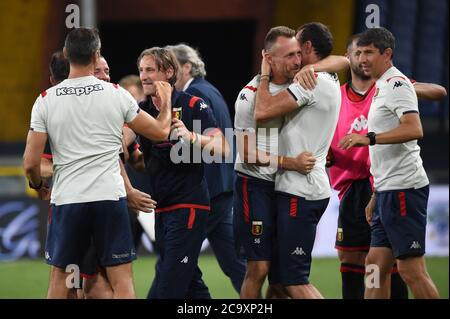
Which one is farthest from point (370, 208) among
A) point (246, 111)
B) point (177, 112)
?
point (177, 112)

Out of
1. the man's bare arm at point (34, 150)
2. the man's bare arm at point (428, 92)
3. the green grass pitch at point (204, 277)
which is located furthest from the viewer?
the green grass pitch at point (204, 277)

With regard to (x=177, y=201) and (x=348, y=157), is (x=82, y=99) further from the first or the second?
(x=348, y=157)

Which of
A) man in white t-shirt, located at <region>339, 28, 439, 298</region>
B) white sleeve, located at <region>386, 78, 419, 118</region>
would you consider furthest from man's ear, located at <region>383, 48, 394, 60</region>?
white sleeve, located at <region>386, 78, 419, 118</region>

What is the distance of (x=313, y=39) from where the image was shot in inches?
249

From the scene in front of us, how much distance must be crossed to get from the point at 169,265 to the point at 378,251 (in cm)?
142

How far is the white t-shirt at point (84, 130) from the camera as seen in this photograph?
5637 mm

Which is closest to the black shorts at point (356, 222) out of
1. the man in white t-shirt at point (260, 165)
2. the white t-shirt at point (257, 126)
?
the man in white t-shirt at point (260, 165)

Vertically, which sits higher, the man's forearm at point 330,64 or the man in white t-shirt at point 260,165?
the man's forearm at point 330,64

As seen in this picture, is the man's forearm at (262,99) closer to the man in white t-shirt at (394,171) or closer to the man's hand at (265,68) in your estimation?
the man's hand at (265,68)

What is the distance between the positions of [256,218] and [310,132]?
67 centimetres

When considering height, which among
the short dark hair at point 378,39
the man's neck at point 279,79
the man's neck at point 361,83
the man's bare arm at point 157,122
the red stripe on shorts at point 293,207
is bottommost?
the red stripe on shorts at point 293,207

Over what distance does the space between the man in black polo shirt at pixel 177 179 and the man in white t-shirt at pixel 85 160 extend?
567mm

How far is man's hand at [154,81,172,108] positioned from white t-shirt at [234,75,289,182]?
47cm

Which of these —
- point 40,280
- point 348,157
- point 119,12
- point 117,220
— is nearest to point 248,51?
point 119,12
